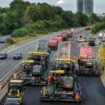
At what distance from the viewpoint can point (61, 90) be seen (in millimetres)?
42188

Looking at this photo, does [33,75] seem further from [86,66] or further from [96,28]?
[96,28]

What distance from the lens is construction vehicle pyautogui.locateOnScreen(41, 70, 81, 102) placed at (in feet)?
135

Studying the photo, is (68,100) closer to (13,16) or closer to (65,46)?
(65,46)

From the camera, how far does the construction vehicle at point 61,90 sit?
41.2 m

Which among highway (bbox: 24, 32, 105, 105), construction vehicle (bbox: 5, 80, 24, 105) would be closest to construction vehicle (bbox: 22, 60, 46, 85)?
highway (bbox: 24, 32, 105, 105)

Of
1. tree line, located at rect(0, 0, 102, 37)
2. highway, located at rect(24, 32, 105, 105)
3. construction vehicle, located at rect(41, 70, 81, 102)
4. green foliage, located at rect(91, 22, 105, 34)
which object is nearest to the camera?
construction vehicle, located at rect(41, 70, 81, 102)

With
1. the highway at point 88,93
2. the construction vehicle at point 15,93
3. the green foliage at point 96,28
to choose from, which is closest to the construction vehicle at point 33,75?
the highway at point 88,93

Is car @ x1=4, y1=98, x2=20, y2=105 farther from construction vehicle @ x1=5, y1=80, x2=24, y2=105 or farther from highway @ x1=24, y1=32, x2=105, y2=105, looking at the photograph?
highway @ x1=24, y1=32, x2=105, y2=105

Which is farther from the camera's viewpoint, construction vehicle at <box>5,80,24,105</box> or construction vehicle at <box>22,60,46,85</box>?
construction vehicle at <box>22,60,46,85</box>

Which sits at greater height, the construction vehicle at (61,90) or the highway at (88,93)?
the construction vehicle at (61,90)

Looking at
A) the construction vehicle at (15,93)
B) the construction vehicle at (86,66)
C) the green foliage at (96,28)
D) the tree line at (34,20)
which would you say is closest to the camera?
the construction vehicle at (15,93)

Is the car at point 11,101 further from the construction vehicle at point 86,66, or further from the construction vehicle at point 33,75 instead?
the construction vehicle at point 86,66

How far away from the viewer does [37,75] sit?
50.4 metres

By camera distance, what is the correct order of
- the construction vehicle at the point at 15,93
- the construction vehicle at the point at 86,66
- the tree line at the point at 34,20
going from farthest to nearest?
the tree line at the point at 34,20 → the construction vehicle at the point at 86,66 → the construction vehicle at the point at 15,93
